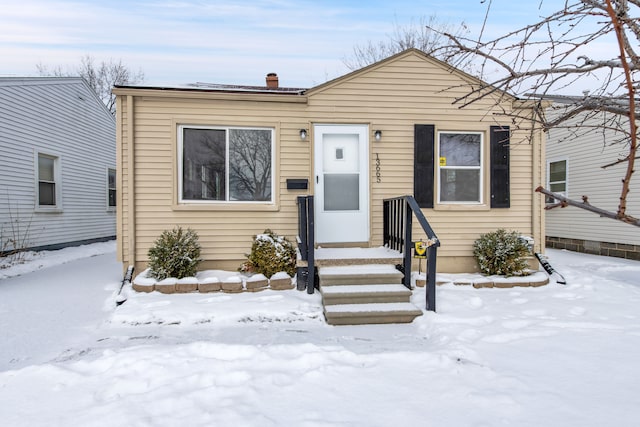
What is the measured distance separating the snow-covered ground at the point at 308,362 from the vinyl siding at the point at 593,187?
15.1ft

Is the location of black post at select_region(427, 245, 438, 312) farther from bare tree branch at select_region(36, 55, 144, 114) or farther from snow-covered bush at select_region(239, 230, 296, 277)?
bare tree branch at select_region(36, 55, 144, 114)

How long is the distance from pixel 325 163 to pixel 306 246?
157cm

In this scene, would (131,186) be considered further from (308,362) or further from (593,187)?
(593,187)

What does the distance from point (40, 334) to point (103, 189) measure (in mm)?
9189

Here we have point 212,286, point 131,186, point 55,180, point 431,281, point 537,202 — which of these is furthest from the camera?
point 55,180

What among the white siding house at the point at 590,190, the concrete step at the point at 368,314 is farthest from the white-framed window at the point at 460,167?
the white siding house at the point at 590,190

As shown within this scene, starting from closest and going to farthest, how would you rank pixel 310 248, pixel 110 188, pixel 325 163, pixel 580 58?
pixel 580 58 < pixel 310 248 < pixel 325 163 < pixel 110 188

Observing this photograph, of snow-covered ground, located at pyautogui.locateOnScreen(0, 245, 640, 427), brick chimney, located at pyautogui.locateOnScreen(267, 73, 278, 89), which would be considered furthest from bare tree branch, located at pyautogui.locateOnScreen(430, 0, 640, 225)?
brick chimney, located at pyautogui.locateOnScreen(267, 73, 278, 89)

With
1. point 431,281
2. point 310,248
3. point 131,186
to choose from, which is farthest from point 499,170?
point 131,186

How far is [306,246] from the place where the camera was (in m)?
4.80

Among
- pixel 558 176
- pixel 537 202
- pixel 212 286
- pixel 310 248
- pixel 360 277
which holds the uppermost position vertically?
pixel 558 176

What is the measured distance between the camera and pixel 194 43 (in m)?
14.8

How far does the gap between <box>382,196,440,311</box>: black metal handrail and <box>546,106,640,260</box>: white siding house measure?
16.5 feet

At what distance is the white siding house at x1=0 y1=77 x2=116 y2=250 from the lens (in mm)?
→ 8211
